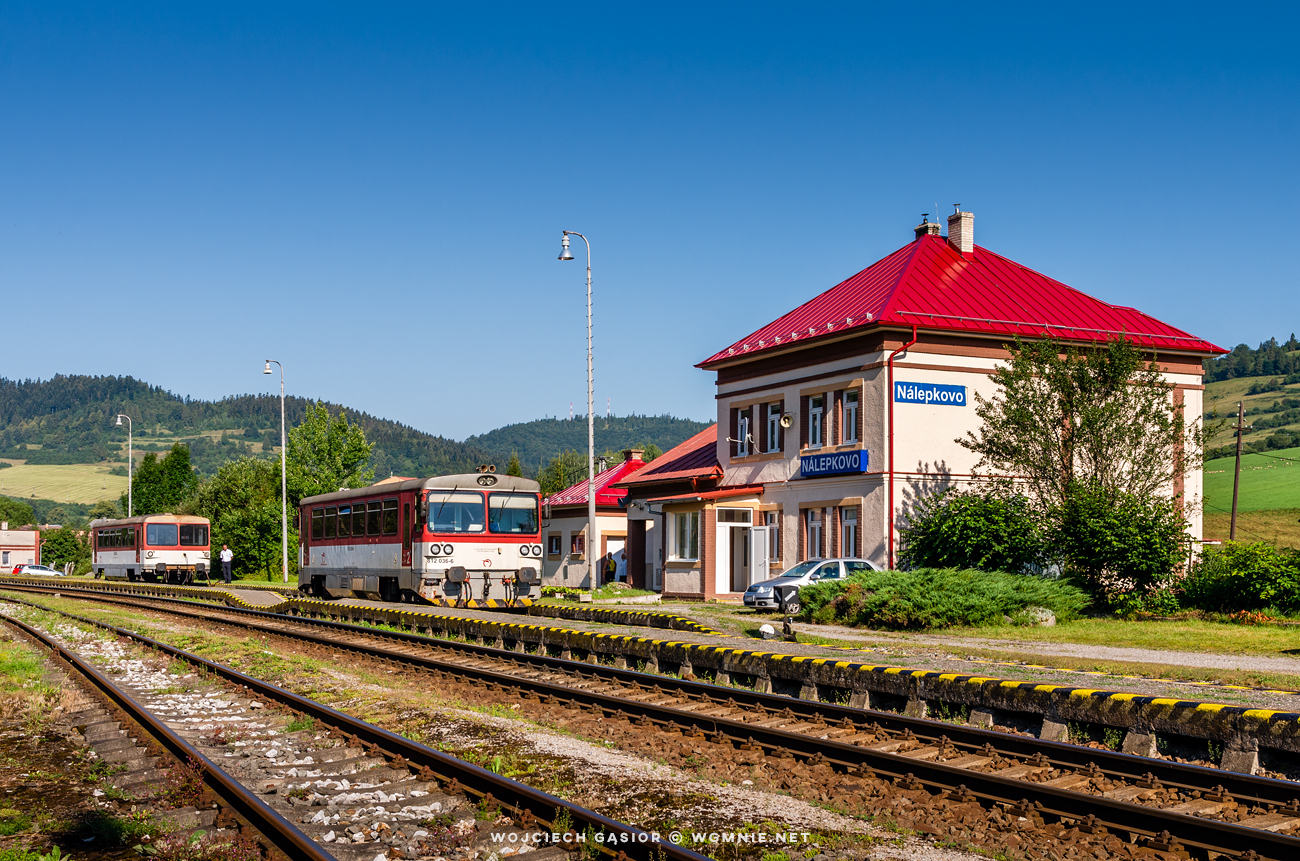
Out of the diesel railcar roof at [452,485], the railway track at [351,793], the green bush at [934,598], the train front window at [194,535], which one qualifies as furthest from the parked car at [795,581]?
the train front window at [194,535]

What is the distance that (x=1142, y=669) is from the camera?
1537 cm

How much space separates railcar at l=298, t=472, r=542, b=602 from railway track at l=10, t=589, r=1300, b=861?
11327 millimetres

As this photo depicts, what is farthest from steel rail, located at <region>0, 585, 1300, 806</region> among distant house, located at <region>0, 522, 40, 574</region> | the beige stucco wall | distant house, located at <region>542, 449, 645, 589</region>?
distant house, located at <region>0, 522, 40, 574</region>

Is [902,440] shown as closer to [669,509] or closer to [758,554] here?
[758,554]

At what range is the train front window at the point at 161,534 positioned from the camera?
170 feet

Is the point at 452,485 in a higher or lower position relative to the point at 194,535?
higher

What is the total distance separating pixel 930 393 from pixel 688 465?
41.7ft

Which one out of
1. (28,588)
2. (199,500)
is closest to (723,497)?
(28,588)

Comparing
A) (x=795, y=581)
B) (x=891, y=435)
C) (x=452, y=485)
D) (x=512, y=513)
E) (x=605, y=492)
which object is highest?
(x=891, y=435)

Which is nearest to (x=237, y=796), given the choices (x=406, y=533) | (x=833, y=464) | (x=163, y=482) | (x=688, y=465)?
(x=406, y=533)

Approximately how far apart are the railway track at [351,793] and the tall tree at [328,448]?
6531cm

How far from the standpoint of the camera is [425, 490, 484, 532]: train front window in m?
26.4

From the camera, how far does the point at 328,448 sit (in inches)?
3059

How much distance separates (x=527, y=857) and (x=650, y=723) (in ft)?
16.1
